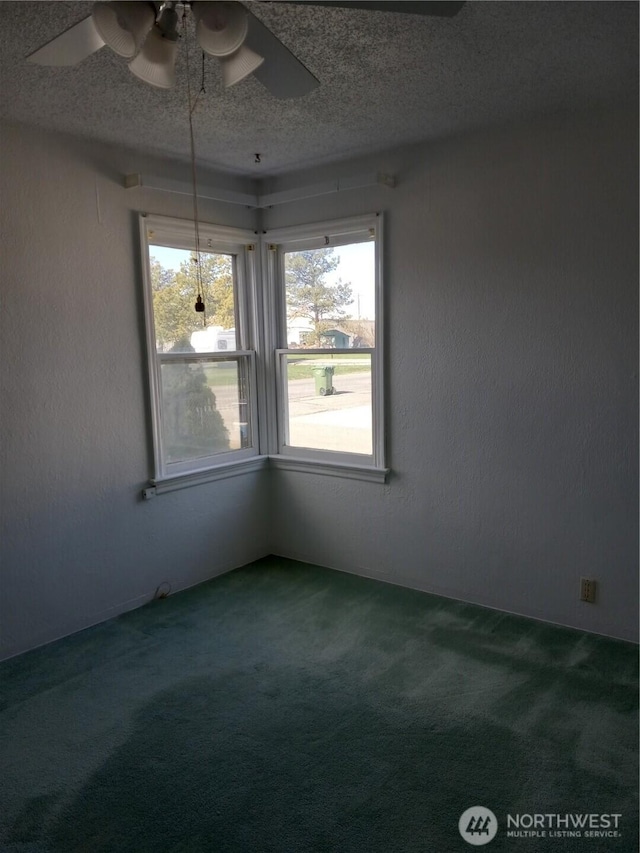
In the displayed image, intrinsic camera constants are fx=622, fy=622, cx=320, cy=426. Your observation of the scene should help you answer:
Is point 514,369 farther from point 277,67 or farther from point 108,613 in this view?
point 108,613

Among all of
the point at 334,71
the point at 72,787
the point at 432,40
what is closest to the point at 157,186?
the point at 334,71

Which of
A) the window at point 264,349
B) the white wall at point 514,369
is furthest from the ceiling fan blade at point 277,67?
the window at point 264,349

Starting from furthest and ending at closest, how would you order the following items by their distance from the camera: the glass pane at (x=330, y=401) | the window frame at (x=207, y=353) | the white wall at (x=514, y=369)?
the glass pane at (x=330, y=401)
the window frame at (x=207, y=353)
the white wall at (x=514, y=369)

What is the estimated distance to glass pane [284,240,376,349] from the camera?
3.85 m

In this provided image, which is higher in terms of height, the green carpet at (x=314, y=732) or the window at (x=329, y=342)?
the window at (x=329, y=342)

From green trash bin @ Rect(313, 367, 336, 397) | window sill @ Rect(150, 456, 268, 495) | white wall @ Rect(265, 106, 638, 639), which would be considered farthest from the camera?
green trash bin @ Rect(313, 367, 336, 397)

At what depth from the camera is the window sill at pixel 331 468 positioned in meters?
3.86

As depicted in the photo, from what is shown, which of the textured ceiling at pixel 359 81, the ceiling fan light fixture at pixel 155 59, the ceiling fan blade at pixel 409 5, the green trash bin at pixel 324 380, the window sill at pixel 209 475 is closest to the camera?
the ceiling fan blade at pixel 409 5

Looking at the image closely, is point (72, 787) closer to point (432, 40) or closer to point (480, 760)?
point (480, 760)

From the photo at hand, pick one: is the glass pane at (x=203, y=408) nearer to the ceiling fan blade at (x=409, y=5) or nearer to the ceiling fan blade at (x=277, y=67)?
the ceiling fan blade at (x=277, y=67)

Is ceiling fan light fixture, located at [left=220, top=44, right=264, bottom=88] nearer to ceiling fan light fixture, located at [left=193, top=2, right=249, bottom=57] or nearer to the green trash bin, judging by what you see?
ceiling fan light fixture, located at [left=193, top=2, right=249, bottom=57]

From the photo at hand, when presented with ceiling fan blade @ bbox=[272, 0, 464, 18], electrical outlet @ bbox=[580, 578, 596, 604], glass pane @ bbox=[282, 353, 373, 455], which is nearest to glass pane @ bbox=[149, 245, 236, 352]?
glass pane @ bbox=[282, 353, 373, 455]

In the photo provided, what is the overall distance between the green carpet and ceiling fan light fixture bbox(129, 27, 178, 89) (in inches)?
90.7

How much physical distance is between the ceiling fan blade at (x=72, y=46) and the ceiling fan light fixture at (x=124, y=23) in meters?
0.04
